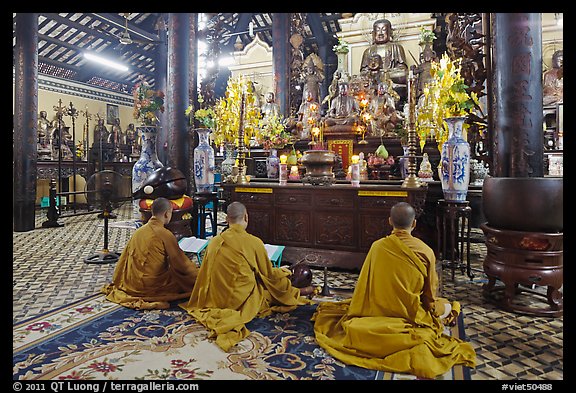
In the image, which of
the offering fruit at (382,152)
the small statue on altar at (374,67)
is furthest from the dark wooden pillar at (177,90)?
the small statue on altar at (374,67)

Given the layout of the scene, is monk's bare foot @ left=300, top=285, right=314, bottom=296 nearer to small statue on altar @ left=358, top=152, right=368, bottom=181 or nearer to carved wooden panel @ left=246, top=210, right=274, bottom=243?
carved wooden panel @ left=246, top=210, right=274, bottom=243

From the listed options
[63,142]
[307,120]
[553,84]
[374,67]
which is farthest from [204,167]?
[553,84]

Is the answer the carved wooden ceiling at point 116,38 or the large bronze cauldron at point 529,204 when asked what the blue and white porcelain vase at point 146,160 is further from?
the large bronze cauldron at point 529,204

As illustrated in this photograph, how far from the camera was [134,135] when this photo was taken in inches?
663

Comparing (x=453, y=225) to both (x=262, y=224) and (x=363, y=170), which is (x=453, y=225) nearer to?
(x=363, y=170)

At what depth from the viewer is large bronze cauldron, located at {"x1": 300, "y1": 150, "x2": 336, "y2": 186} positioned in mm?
4594

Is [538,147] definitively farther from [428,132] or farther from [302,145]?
[302,145]

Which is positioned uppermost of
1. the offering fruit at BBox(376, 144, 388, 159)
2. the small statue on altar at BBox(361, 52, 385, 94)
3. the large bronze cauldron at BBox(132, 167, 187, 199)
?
the small statue on altar at BBox(361, 52, 385, 94)

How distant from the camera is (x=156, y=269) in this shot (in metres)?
3.40

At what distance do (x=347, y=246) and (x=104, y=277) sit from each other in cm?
266

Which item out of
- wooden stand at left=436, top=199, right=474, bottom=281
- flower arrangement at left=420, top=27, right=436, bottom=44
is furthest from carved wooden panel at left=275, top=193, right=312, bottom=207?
flower arrangement at left=420, top=27, right=436, bottom=44

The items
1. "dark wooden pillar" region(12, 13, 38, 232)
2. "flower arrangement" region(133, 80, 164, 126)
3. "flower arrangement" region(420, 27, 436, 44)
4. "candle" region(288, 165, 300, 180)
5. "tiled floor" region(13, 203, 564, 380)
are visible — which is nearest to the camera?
"tiled floor" region(13, 203, 564, 380)

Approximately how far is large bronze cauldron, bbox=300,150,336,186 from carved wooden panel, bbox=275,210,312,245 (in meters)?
0.40
